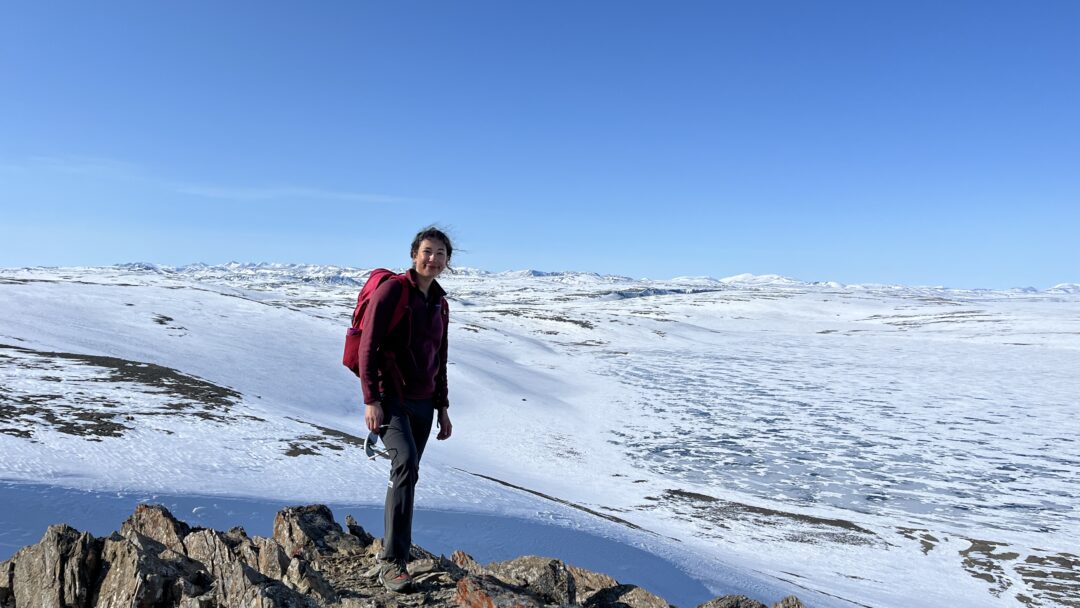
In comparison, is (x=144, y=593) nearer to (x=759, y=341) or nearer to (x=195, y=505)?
(x=195, y=505)

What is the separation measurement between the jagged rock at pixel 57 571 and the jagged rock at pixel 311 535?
1.33 meters

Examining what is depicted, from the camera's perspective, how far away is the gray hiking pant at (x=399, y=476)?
434 cm

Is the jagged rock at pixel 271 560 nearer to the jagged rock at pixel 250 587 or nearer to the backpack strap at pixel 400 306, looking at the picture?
the jagged rock at pixel 250 587

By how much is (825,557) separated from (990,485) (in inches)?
310

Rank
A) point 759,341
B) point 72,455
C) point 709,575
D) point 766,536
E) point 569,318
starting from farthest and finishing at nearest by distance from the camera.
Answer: point 569,318
point 759,341
point 766,536
point 72,455
point 709,575

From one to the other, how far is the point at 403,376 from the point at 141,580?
1944 millimetres

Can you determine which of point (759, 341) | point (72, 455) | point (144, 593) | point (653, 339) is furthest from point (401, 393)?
point (759, 341)

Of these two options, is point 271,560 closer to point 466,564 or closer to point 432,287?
point 466,564

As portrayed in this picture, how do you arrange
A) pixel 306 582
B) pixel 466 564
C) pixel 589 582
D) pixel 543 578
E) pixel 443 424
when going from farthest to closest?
pixel 466 564
pixel 589 582
pixel 443 424
pixel 543 578
pixel 306 582

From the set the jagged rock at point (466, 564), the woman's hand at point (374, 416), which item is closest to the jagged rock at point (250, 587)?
the woman's hand at point (374, 416)

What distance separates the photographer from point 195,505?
6.97 metres

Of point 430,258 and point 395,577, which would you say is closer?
point 395,577

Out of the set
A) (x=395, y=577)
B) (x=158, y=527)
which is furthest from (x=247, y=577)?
(x=158, y=527)

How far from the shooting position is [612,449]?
56.3 ft
